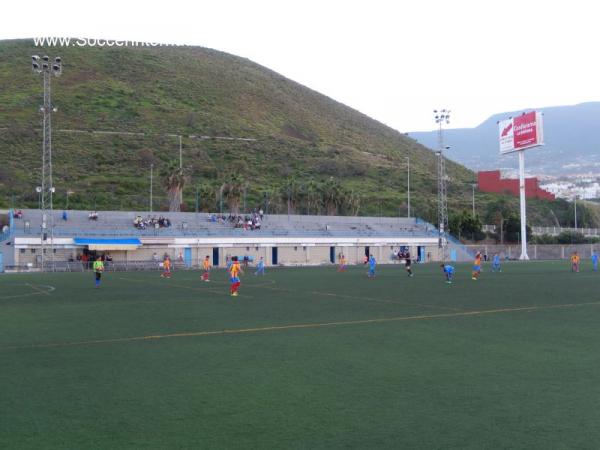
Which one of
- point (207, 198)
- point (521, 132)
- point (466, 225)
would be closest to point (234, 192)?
point (207, 198)

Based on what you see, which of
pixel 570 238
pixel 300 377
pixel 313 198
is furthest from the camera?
pixel 570 238

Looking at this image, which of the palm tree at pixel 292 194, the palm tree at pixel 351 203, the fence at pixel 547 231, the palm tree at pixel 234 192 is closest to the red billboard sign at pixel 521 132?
the fence at pixel 547 231

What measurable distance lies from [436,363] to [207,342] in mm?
5544

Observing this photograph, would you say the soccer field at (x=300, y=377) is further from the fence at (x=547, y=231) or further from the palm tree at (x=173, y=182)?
the fence at (x=547, y=231)

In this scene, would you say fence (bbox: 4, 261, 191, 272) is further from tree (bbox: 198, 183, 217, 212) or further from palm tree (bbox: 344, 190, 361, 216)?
palm tree (bbox: 344, 190, 361, 216)

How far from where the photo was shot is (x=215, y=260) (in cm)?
6397

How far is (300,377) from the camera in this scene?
11.7 m

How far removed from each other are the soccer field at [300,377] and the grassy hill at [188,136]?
195 ft

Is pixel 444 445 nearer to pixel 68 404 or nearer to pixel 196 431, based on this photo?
pixel 196 431

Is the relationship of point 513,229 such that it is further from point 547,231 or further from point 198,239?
point 198,239

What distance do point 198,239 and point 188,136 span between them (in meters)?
65.2

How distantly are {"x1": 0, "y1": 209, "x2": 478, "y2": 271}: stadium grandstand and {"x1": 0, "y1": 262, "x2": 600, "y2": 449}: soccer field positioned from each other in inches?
1363

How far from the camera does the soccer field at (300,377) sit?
839 cm

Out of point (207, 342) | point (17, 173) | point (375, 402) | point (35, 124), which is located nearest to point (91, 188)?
point (17, 173)
